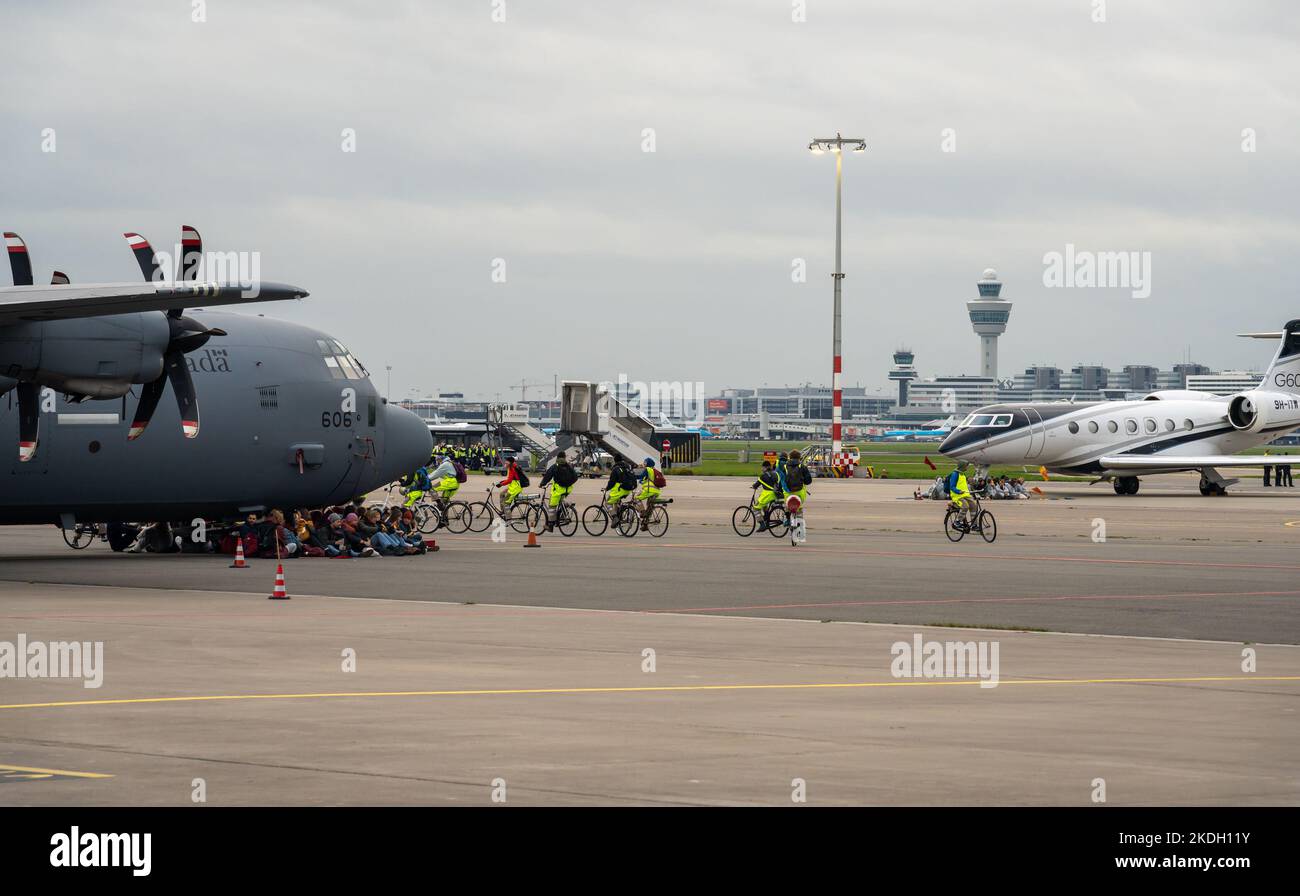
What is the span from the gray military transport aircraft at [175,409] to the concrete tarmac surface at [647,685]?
1.66m

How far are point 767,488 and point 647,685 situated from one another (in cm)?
2402

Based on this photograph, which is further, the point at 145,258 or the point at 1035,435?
the point at 1035,435

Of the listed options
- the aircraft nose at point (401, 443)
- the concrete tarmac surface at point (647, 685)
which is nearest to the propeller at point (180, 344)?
the concrete tarmac surface at point (647, 685)

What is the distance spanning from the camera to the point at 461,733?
11.5 meters

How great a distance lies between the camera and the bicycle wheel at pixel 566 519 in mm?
38909

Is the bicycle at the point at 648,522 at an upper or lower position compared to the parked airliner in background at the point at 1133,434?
lower

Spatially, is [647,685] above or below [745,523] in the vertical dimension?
below

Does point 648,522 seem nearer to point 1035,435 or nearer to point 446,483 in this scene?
point 446,483

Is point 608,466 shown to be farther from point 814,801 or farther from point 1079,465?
point 814,801

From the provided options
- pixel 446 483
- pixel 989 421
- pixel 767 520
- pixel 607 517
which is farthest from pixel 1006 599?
pixel 989 421

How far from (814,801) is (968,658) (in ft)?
25.9

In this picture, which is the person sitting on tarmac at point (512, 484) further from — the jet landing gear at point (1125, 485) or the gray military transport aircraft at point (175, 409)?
the jet landing gear at point (1125, 485)

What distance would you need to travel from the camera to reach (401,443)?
34812mm
